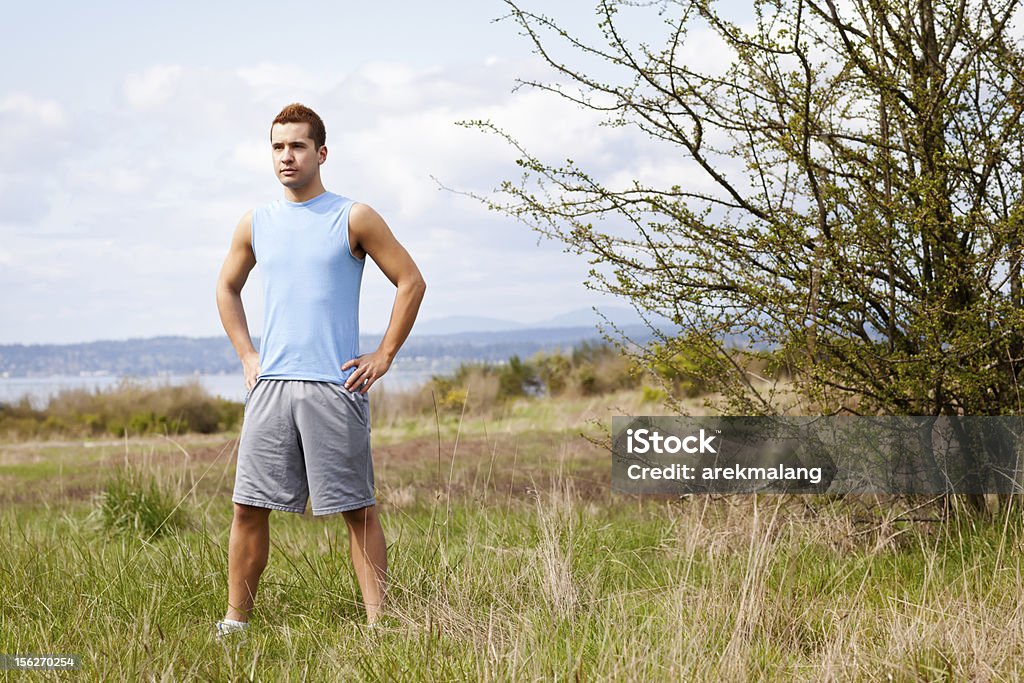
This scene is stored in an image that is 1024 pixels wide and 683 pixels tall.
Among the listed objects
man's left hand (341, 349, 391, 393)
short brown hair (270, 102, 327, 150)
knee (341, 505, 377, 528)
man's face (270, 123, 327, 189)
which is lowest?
knee (341, 505, 377, 528)

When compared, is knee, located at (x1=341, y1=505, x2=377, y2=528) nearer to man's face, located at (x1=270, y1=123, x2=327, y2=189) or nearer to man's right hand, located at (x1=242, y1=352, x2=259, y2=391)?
man's right hand, located at (x1=242, y1=352, x2=259, y2=391)

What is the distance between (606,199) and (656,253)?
413 mm

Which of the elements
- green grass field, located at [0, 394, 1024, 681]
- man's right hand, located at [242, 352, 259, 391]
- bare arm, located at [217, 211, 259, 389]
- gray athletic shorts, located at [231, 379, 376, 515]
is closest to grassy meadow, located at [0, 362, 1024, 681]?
green grass field, located at [0, 394, 1024, 681]

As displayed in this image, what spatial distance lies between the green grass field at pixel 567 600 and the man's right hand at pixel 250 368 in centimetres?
76

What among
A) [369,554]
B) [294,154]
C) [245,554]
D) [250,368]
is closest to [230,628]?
[245,554]

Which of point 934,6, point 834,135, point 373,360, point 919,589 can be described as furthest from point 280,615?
point 934,6

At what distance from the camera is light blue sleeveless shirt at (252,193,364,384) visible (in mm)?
3883

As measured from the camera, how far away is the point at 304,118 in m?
4.02

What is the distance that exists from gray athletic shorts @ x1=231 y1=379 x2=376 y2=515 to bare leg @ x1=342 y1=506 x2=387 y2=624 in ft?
0.34

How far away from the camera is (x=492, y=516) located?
6.38 metres

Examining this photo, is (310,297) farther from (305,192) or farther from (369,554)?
(369,554)

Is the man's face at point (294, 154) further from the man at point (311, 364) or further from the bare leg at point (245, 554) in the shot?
the bare leg at point (245, 554)

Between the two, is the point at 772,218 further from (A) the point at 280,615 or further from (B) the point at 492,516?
(A) the point at 280,615

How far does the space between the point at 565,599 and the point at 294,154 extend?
2.05 meters
